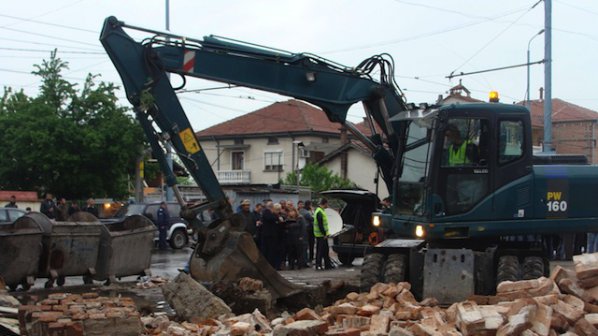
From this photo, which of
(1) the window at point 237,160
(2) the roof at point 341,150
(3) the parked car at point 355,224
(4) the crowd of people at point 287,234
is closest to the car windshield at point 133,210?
(4) the crowd of people at point 287,234

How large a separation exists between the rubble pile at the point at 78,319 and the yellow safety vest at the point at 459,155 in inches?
212

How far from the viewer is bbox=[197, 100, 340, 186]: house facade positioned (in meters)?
61.8

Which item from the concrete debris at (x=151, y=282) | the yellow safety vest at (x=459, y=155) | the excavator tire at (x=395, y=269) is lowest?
the concrete debris at (x=151, y=282)

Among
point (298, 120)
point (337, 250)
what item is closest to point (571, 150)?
point (298, 120)

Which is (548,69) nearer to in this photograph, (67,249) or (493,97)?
(493,97)

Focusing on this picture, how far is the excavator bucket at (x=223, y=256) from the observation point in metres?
12.9

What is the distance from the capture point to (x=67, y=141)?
36.3 meters

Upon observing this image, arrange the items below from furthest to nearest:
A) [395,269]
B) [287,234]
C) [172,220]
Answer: [172,220], [287,234], [395,269]

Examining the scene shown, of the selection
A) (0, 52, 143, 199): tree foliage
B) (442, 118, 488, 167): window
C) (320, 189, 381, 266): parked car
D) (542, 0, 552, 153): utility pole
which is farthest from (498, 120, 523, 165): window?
(0, 52, 143, 199): tree foliage

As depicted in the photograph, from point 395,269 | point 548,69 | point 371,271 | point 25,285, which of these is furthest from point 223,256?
point 548,69

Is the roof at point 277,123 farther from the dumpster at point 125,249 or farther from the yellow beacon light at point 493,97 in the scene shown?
the yellow beacon light at point 493,97

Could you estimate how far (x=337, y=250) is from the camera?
2042cm

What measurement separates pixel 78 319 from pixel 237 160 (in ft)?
183

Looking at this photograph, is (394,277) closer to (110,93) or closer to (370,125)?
(370,125)
